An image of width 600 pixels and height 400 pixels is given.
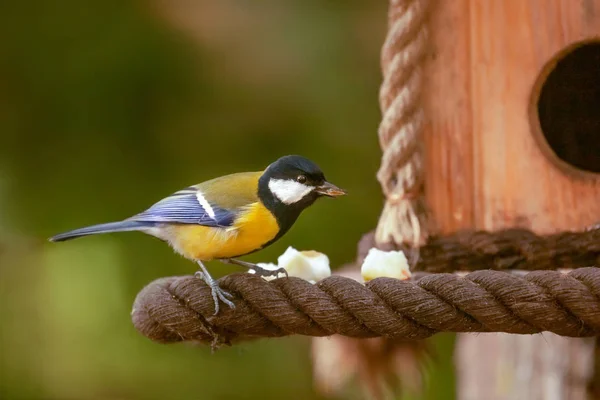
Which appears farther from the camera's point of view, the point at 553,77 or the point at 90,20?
the point at 90,20

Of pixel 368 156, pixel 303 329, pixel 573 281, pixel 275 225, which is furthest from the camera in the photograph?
pixel 368 156

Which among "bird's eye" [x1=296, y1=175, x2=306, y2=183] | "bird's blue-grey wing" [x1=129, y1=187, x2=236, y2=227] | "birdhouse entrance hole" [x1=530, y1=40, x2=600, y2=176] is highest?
"birdhouse entrance hole" [x1=530, y1=40, x2=600, y2=176]

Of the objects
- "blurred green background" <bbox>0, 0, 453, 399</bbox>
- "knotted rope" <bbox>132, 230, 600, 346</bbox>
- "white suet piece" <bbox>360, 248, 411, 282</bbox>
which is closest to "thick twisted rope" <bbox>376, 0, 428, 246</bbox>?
"white suet piece" <bbox>360, 248, 411, 282</bbox>

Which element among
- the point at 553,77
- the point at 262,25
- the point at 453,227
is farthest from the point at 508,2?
the point at 262,25

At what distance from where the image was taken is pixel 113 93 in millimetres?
2797

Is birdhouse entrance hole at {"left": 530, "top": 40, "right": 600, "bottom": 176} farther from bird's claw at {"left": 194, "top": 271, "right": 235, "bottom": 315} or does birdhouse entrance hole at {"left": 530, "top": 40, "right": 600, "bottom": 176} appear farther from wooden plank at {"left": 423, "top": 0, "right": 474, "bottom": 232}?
bird's claw at {"left": 194, "top": 271, "right": 235, "bottom": 315}

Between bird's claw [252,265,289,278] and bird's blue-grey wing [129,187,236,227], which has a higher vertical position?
bird's blue-grey wing [129,187,236,227]

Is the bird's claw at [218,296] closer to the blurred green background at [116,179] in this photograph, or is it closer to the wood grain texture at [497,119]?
the wood grain texture at [497,119]

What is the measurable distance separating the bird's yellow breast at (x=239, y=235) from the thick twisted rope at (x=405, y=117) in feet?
1.02

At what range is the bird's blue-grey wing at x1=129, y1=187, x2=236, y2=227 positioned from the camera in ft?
5.59

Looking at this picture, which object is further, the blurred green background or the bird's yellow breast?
the blurred green background

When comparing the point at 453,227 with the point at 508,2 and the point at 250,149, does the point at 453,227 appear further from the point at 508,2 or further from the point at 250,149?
the point at 250,149

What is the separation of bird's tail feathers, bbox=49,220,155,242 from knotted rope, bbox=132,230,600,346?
8.8 inches

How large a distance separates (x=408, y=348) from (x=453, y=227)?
1.78 ft
